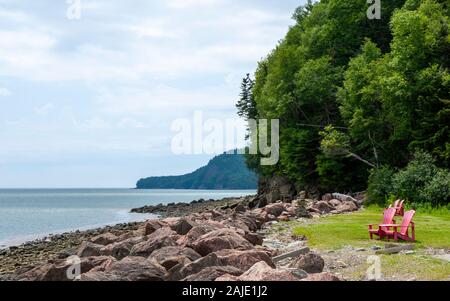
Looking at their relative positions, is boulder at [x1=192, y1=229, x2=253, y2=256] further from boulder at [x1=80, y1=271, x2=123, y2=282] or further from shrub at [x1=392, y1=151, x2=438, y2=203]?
shrub at [x1=392, y1=151, x2=438, y2=203]

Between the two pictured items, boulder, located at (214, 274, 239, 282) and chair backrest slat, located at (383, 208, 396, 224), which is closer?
boulder, located at (214, 274, 239, 282)

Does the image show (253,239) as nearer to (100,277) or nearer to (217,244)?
(217,244)

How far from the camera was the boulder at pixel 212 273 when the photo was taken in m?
12.4

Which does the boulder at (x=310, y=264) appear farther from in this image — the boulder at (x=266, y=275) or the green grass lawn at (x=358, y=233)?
the green grass lawn at (x=358, y=233)

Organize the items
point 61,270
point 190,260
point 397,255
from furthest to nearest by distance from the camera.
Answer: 1. point 397,255
2. point 190,260
3. point 61,270

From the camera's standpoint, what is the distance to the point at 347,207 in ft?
127

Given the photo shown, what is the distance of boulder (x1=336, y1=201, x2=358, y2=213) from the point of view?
124 ft

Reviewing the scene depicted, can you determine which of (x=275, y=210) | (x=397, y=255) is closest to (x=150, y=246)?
(x=397, y=255)

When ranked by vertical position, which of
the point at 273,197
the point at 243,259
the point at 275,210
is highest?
the point at 243,259

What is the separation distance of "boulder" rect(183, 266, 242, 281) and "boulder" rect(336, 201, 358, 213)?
82.6 ft

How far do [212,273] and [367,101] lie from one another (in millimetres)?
37084

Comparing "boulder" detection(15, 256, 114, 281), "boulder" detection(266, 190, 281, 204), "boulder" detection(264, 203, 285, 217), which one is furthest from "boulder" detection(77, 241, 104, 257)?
"boulder" detection(266, 190, 281, 204)

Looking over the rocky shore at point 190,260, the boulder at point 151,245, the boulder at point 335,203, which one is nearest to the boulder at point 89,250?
the rocky shore at point 190,260
